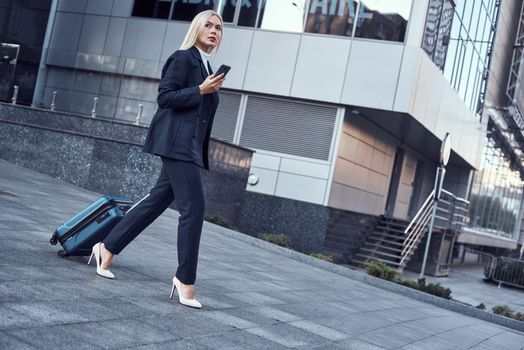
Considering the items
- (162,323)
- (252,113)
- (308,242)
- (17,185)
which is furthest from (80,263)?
(252,113)

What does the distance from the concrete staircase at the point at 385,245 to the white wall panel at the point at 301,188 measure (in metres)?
2.09

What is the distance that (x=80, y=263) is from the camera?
625 cm

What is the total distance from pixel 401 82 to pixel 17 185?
10854mm

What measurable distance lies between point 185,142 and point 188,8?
55.7 feet

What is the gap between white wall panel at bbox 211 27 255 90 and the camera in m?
20.4

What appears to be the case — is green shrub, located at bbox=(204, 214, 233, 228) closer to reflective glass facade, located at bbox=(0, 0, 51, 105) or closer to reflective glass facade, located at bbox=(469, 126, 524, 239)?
reflective glass facade, located at bbox=(0, 0, 51, 105)

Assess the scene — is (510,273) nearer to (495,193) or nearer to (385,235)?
(385,235)

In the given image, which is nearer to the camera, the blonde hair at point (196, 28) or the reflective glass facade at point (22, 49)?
the blonde hair at point (196, 28)

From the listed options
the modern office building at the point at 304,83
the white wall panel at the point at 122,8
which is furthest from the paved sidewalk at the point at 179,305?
the white wall panel at the point at 122,8

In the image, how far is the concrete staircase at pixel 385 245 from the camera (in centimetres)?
1961

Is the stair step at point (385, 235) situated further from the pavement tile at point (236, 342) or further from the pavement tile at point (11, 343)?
the pavement tile at point (11, 343)

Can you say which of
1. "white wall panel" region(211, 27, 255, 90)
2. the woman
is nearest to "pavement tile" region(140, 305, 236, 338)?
the woman

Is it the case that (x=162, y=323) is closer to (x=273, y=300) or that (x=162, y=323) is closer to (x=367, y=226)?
(x=273, y=300)

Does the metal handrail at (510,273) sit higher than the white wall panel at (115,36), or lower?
lower
